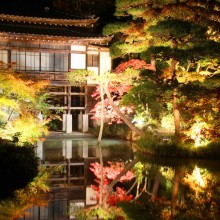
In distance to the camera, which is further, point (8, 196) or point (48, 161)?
point (48, 161)

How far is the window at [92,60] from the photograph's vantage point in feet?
102

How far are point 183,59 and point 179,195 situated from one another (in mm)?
7662

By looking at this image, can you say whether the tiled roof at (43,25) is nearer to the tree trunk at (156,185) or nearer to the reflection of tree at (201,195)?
the tree trunk at (156,185)

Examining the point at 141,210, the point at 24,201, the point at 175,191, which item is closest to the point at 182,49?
the point at 175,191

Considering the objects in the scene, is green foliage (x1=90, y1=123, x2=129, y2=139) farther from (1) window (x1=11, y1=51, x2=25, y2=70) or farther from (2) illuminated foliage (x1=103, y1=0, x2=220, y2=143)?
(2) illuminated foliage (x1=103, y1=0, x2=220, y2=143)

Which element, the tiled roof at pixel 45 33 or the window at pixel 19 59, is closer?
the tiled roof at pixel 45 33

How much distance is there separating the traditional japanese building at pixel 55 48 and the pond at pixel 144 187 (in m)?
9.16

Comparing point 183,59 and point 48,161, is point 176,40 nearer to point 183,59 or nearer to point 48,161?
point 183,59

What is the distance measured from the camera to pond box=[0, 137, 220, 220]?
9750 millimetres

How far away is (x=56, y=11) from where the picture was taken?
3231 centimetres

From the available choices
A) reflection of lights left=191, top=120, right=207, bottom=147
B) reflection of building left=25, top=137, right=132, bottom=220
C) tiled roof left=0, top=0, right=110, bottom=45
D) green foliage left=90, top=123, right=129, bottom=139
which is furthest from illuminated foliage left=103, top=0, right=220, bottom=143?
tiled roof left=0, top=0, right=110, bottom=45

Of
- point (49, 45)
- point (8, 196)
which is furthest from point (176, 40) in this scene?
point (49, 45)

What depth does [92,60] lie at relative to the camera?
3114cm

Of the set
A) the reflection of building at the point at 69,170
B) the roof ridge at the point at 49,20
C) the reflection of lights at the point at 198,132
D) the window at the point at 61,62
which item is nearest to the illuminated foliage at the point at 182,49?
the reflection of lights at the point at 198,132
